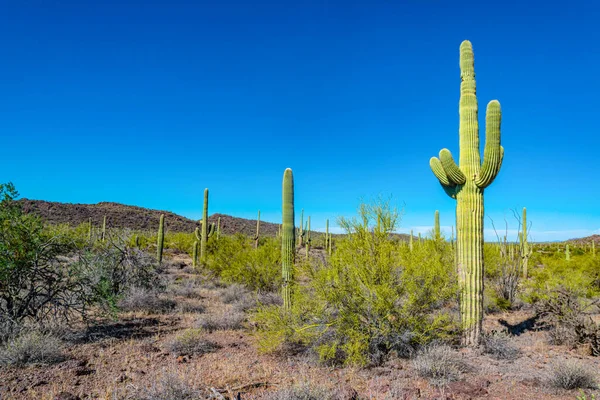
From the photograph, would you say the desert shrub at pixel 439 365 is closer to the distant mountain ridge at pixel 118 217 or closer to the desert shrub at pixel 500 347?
the desert shrub at pixel 500 347

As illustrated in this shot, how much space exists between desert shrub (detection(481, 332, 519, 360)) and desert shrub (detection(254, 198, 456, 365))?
A: 68 centimetres

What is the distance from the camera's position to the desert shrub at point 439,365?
5.65 m

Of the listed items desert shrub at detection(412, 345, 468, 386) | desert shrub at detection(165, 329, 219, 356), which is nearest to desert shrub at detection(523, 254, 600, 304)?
desert shrub at detection(412, 345, 468, 386)

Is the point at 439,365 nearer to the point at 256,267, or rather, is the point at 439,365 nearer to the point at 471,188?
the point at 471,188

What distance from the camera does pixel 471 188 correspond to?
25.6 ft

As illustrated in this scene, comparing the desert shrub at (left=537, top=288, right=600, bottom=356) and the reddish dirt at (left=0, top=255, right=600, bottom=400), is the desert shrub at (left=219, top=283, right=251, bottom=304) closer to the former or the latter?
the reddish dirt at (left=0, top=255, right=600, bottom=400)

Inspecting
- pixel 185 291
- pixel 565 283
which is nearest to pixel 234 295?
pixel 185 291

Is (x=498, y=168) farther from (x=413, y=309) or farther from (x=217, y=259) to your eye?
(x=217, y=259)

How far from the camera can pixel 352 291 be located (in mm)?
6742

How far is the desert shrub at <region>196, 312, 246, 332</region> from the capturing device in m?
8.92

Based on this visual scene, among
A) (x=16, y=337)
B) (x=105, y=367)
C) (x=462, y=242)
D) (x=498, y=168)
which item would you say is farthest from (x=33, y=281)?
(x=498, y=168)

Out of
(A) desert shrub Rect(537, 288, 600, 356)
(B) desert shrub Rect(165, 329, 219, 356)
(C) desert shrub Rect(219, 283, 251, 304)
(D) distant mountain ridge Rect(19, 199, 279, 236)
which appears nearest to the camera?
(B) desert shrub Rect(165, 329, 219, 356)

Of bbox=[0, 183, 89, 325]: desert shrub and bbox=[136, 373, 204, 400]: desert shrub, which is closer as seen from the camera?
bbox=[136, 373, 204, 400]: desert shrub

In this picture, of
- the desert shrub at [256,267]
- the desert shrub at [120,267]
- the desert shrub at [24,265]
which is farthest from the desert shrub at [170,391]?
the desert shrub at [256,267]
